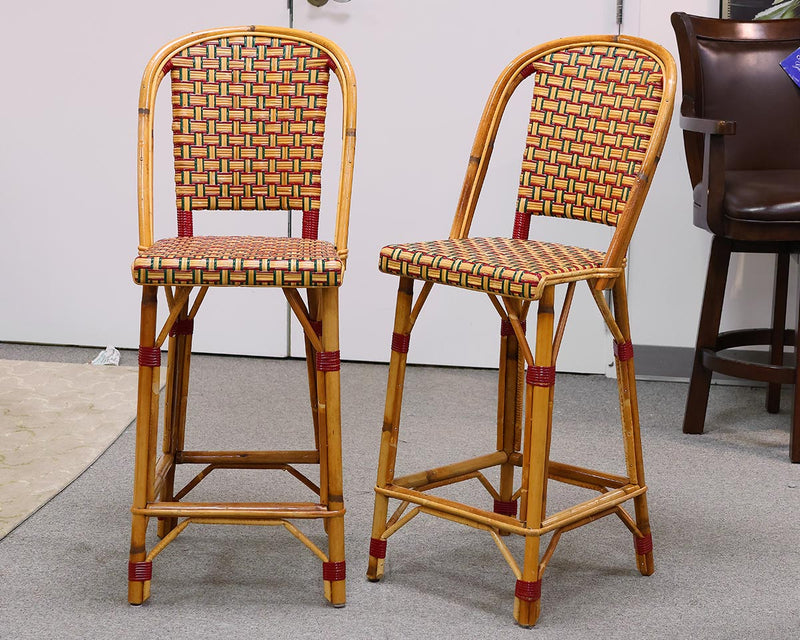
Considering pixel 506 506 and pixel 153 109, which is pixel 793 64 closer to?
pixel 506 506

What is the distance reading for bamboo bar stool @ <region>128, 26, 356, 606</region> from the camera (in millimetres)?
1697

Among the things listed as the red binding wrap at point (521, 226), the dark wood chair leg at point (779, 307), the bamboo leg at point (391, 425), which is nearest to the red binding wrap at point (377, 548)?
the bamboo leg at point (391, 425)

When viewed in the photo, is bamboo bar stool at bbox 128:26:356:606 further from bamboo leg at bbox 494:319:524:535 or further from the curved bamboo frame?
bamboo leg at bbox 494:319:524:535

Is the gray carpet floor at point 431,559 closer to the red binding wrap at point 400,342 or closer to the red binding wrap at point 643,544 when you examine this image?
the red binding wrap at point 643,544

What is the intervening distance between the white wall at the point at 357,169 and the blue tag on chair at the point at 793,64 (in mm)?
348

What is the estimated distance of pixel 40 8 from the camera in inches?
125

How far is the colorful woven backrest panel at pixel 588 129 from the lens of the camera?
5.74 ft

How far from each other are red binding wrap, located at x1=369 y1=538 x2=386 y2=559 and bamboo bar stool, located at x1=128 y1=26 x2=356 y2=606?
0.10 m

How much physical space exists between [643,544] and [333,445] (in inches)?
22.8

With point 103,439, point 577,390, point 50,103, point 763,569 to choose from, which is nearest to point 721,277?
point 577,390

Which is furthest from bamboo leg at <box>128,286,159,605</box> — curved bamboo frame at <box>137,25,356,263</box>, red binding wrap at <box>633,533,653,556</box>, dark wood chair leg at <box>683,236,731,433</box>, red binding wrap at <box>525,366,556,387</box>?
dark wood chair leg at <box>683,236,731,433</box>

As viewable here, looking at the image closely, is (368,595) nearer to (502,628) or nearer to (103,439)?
(502,628)

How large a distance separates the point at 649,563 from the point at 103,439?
1314 millimetres

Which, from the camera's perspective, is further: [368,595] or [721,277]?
[721,277]
